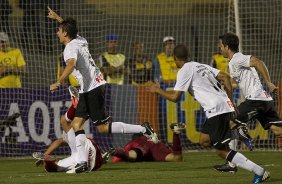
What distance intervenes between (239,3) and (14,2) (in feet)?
17.6

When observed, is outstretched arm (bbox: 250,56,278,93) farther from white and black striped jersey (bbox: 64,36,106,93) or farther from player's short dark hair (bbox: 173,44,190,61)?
white and black striped jersey (bbox: 64,36,106,93)

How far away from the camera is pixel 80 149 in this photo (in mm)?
15023

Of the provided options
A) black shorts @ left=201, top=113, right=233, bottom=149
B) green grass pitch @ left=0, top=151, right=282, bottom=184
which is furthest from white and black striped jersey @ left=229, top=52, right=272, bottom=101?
black shorts @ left=201, top=113, right=233, bottom=149

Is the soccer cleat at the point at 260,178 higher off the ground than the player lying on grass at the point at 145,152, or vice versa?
the soccer cleat at the point at 260,178

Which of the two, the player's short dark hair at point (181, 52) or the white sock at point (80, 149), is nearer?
the player's short dark hair at point (181, 52)

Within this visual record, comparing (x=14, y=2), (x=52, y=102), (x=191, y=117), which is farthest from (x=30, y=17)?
(x=191, y=117)

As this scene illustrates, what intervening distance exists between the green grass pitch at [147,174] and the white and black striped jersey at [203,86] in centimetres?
103

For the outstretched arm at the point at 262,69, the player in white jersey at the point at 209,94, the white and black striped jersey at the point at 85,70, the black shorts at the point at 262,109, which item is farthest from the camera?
the black shorts at the point at 262,109

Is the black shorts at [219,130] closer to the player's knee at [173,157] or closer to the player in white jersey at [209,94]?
the player in white jersey at [209,94]

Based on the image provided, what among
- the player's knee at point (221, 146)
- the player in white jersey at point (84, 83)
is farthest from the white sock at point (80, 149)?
the player's knee at point (221, 146)

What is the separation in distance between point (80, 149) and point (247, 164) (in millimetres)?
3122

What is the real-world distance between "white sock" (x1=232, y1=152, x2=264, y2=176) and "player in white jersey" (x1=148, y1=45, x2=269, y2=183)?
0.63 meters

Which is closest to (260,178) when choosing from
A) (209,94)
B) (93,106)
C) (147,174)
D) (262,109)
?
(209,94)

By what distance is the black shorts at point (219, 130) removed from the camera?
13977 millimetres
